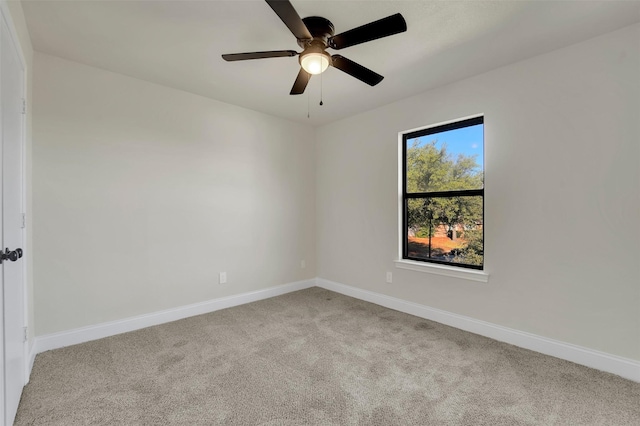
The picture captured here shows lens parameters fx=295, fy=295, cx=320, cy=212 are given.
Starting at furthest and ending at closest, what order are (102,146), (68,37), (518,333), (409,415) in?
(102,146) → (518,333) → (68,37) → (409,415)

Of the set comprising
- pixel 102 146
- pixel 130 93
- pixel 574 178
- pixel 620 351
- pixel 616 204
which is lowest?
pixel 620 351

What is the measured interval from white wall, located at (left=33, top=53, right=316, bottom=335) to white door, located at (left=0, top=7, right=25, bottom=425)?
53cm

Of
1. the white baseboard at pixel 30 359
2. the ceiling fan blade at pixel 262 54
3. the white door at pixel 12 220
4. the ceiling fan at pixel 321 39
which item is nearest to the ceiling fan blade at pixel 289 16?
the ceiling fan at pixel 321 39

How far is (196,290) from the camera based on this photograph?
331 centimetres

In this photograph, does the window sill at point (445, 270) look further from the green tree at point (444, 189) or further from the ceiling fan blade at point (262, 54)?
the ceiling fan blade at point (262, 54)

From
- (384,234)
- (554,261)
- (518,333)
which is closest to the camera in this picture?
(554,261)

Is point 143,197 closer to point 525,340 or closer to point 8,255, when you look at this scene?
point 8,255

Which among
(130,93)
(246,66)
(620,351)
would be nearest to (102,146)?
(130,93)

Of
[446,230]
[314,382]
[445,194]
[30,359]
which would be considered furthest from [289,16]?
[30,359]

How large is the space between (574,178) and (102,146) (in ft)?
13.2

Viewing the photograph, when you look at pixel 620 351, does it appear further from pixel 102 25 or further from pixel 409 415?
pixel 102 25

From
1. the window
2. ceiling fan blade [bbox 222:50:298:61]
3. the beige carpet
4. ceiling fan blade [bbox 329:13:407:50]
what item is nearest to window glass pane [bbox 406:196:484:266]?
the window

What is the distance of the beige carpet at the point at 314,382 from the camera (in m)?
1.69

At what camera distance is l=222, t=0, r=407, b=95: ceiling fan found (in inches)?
62.6
